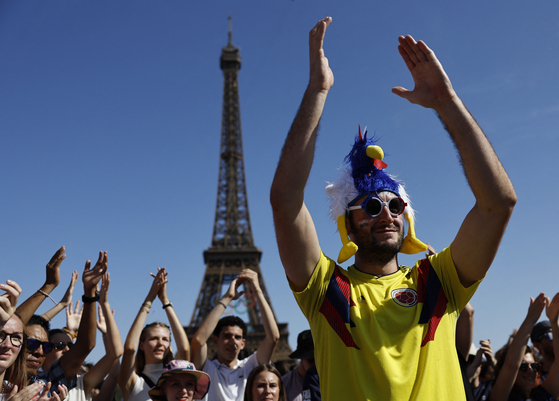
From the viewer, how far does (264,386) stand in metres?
4.75

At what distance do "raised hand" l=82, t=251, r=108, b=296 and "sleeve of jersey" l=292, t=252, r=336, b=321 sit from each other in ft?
8.02

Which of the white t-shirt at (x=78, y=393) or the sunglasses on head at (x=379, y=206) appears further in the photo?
the white t-shirt at (x=78, y=393)

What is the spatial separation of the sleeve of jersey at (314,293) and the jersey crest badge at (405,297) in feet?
1.08

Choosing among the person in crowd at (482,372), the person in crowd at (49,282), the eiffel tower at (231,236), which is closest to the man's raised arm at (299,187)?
the person in crowd at (49,282)

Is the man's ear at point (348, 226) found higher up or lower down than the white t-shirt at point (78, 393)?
higher up

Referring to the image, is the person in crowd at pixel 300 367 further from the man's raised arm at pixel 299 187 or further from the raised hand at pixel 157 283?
the man's raised arm at pixel 299 187

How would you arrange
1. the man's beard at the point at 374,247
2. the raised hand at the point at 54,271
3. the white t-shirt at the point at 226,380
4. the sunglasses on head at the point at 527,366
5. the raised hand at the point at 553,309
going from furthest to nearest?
the sunglasses on head at the point at 527,366
the white t-shirt at the point at 226,380
the raised hand at the point at 54,271
the raised hand at the point at 553,309
the man's beard at the point at 374,247

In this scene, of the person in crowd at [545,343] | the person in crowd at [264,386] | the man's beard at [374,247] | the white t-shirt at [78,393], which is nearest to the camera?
the man's beard at [374,247]

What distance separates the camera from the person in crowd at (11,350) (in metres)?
3.08

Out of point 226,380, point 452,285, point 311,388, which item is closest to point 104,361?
point 226,380

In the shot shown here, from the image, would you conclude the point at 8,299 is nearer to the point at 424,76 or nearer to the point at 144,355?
the point at 144,355

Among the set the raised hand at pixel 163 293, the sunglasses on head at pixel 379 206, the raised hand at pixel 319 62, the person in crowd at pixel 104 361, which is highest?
the raised hand at pixel 319 62

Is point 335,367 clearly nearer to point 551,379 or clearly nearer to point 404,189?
point 404,189

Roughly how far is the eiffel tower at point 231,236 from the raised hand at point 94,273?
105 ft
